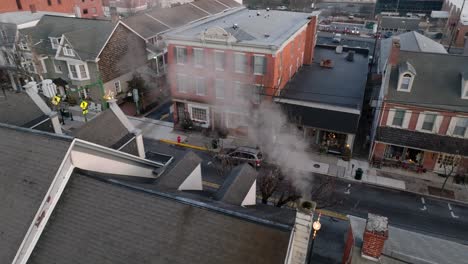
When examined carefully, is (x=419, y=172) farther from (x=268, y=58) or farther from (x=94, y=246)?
(x=94, y=246)

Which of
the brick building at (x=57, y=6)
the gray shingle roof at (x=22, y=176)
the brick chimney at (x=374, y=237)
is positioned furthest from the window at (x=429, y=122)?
the brick building at (x=57, y=6)

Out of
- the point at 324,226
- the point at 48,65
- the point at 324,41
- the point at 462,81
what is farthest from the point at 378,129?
the point at 48,65

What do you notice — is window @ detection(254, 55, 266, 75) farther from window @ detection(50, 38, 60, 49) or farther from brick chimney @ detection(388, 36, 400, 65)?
window @ detection(50, 38, 60, 49)

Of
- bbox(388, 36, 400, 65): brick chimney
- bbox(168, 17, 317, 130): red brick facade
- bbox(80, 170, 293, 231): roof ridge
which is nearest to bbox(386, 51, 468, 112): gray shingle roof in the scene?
bbox(388, 36, 400, 65): brick chimney

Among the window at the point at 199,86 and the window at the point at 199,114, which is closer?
the window at the point at 199,86

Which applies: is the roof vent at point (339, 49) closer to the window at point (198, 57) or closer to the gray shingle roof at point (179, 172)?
the window at point (198, 57)

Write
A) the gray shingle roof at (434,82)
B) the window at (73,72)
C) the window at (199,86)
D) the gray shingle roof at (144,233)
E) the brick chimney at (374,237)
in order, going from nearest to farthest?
the gray shingle roof at (144,233) → the brick chimney at (374,237) → the gray shingle roof at (434,82) → the window at (199,86) → the window at (73,72)

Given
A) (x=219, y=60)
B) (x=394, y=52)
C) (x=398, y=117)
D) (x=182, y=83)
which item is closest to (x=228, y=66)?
(x=219, y=60)
